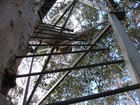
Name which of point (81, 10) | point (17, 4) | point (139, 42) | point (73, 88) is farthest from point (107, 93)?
point (81, 10)

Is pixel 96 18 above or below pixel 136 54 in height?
below

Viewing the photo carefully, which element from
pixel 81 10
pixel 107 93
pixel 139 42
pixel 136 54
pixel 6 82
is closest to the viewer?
pixel 107 93

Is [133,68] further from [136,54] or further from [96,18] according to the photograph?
[96,18]

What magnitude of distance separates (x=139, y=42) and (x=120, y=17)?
332 centimetres

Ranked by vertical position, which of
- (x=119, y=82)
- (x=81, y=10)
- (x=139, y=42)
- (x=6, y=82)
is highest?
(x=6, y=82)

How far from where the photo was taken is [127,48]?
180 centimetres

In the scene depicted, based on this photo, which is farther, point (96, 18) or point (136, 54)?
point (96, 18)

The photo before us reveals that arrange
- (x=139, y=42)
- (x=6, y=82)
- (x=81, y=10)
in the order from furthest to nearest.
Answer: (x=81, y=10)
(x=139, y=42)
(x=6, y=82)

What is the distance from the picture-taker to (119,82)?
9766mm

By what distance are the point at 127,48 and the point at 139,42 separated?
13.4ft

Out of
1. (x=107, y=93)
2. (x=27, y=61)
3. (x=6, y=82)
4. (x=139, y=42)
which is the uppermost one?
(x=107, y=93)

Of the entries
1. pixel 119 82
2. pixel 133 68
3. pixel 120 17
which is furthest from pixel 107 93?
pixel 119 82

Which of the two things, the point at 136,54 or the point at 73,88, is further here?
the point at 73,88

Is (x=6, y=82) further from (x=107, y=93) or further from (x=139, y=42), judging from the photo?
(x=139, y=42)
